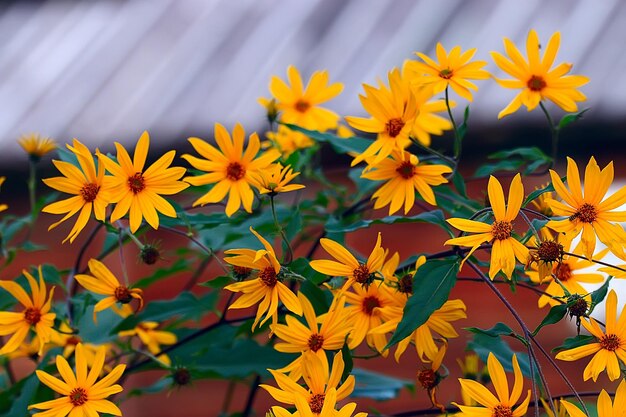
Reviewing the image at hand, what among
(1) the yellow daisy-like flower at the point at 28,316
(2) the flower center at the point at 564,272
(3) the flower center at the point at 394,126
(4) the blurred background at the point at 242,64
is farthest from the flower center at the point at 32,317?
→ (4) the blurred background at the point at 242,64

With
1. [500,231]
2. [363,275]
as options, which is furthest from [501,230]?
[363,275]

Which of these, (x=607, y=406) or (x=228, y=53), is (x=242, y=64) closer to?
(x=228, y=53)

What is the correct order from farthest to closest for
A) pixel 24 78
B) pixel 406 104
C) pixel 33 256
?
pixel 24 78, pixel 33 256, pixel 406 104

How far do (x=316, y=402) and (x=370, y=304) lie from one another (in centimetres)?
9

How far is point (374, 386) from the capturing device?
0.95 meters

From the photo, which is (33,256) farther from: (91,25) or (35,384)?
(35,384)

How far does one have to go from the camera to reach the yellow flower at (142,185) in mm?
634

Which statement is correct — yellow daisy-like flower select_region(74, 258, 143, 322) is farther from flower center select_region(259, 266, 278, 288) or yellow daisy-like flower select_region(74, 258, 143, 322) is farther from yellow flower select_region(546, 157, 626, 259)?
yellow flower select_region(546, 157, 626, 259)

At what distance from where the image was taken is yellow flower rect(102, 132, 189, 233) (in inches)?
25.0

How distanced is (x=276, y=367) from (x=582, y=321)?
0.28m

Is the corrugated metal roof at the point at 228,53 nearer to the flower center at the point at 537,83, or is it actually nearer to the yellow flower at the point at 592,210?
the flower center at the point at 537,83

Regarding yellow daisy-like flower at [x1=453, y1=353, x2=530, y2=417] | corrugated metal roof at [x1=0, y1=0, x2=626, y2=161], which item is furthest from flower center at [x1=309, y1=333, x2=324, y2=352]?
corrugated metal roof at [x1=0, y1=0, x2=626, y2=161]

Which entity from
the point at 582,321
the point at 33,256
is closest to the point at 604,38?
the point at 33,256

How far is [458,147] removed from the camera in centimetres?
70
